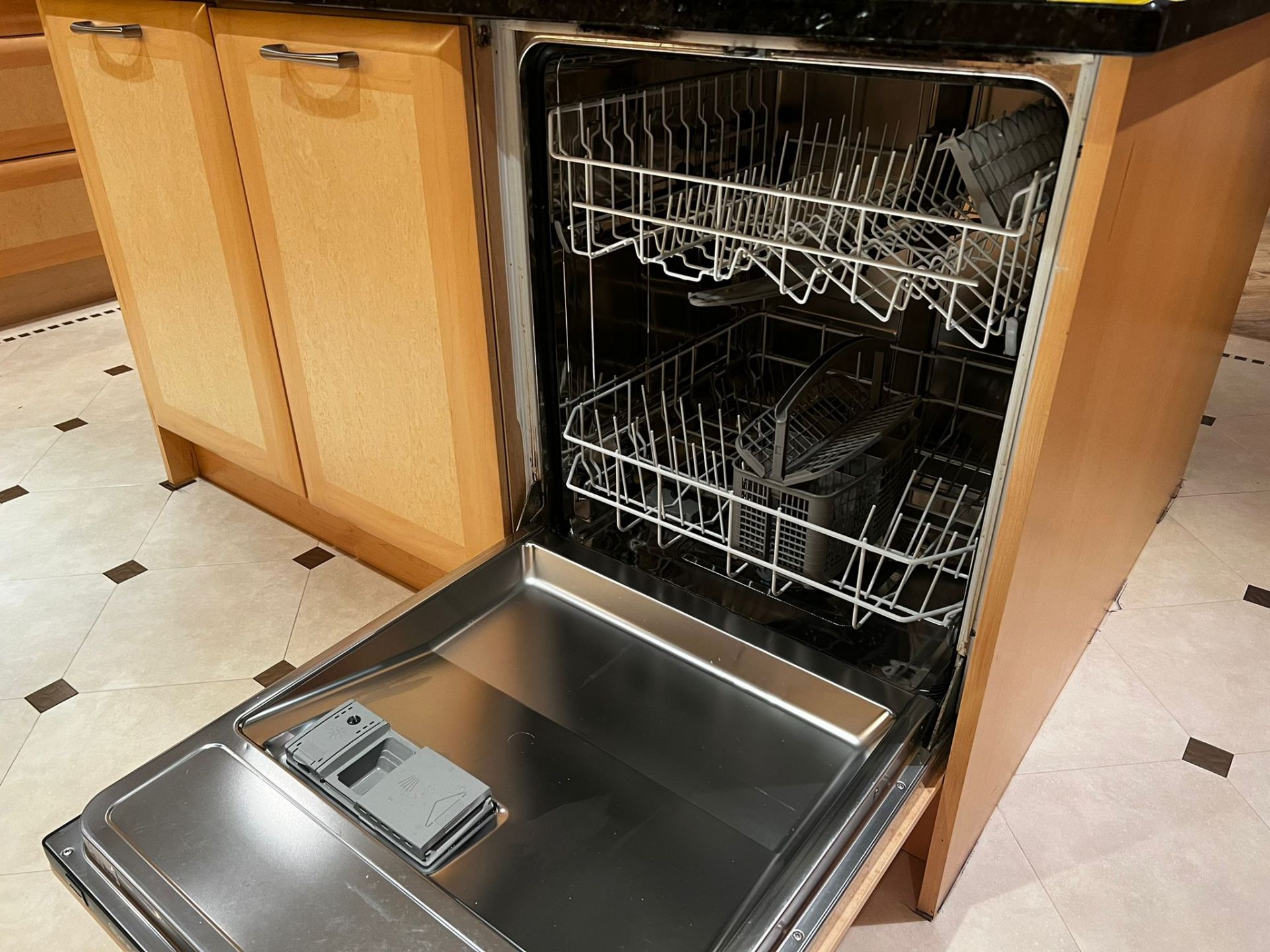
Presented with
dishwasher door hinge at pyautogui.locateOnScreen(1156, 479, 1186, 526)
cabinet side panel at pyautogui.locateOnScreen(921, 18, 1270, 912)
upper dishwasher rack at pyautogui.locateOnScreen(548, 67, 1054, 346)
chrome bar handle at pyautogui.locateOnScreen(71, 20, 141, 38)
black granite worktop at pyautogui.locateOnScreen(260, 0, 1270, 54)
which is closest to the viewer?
black granite worktop at pyautogui.locateOnScreen(260, 0, 1270, 54)

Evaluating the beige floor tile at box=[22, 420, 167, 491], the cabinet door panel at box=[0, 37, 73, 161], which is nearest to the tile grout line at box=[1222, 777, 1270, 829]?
the beige floor tile at box=[22, 420, 167, 491]

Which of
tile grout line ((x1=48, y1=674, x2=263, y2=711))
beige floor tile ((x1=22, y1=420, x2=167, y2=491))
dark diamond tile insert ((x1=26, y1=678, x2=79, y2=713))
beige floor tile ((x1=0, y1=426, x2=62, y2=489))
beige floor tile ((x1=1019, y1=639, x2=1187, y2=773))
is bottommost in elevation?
beige floor tile ((x1=0, y1=426, x2=62, y2=489))

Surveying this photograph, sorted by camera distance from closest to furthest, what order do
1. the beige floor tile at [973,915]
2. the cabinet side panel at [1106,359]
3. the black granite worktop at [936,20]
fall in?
the black granite worktop at [936,20] → the cabinet side panel at [1106,359] → the beige floor tile at [973,915]

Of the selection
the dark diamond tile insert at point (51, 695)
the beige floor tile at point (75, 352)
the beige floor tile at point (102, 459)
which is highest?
the dark diamond tile insert at point (51, 695)

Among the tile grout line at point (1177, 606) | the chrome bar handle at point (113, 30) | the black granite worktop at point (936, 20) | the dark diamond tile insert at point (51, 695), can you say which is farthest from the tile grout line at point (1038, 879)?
the chrome bar handle at point (113, 30)

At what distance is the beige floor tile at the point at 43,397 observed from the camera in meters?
2.41

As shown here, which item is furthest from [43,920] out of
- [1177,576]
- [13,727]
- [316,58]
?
[1177,576]

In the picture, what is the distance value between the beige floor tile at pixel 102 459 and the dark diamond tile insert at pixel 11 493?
0.02 meters

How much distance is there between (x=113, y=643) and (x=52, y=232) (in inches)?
74.5

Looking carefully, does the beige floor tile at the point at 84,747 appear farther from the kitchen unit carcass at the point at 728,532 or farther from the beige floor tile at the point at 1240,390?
the beige floor tile at the point at 1240,390

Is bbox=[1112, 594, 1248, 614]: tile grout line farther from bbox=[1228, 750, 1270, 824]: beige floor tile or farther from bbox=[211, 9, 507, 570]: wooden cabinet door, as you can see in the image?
bbox=[211, 9, 507, 570]: wooden cabinet door

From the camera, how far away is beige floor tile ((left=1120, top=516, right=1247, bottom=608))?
1.75 metres

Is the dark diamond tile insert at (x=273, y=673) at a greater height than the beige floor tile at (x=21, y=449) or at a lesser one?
greater

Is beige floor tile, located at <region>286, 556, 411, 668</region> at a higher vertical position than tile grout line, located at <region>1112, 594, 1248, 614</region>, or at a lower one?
higher
